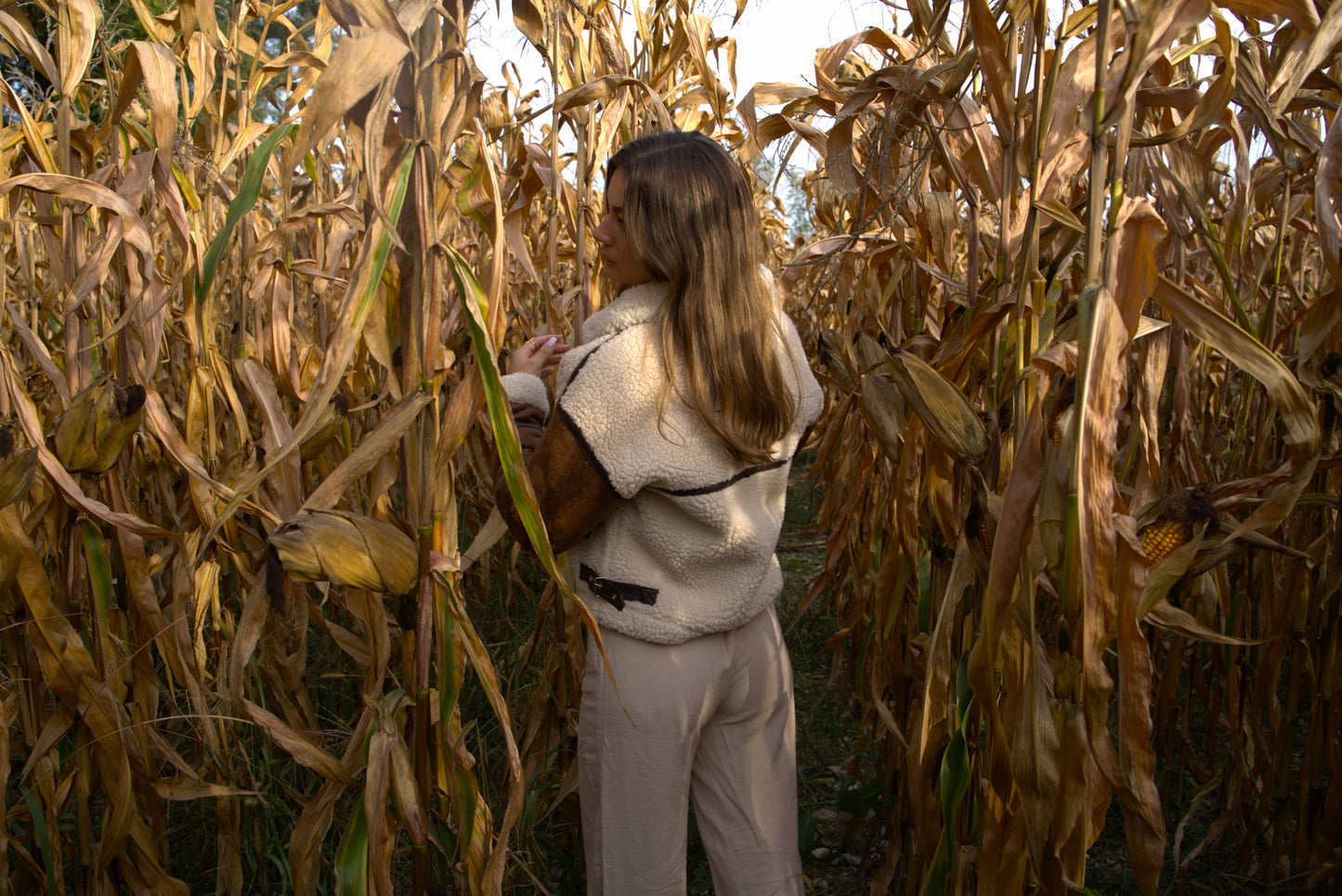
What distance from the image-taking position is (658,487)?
1365mm

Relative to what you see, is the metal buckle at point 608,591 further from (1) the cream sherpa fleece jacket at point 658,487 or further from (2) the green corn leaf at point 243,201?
(2) the green corn leaf at point 243,201

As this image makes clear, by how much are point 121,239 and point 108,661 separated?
2.25ft

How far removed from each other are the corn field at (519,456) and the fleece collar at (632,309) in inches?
9.5

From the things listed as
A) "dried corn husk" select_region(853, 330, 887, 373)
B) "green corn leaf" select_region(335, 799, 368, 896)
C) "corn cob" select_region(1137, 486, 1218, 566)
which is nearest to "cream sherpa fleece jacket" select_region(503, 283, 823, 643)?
"dried corn husk" select_region(853, 330, 887, 373)

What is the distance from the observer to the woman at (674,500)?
4.38 feet

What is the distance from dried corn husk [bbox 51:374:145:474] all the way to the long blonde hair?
81 cm

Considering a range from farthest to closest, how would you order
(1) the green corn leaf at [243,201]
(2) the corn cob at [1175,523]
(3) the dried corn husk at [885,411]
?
(3) the dried corn husk at [885,411] → (2) the corn cob at [1175,523] → (1) the green corn leaf at [243,201]

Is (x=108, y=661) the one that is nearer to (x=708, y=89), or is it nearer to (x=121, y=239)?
(x=121, y=239)

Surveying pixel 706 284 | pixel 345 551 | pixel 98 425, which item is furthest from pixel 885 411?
pixel 98 425

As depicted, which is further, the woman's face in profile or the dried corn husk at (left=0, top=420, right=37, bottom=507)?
the woman's face in profile

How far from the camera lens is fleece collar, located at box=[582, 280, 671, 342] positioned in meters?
1.41

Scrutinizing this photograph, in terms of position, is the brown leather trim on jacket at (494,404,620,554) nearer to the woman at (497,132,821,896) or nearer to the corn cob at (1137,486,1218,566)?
the woman at (497,132,821,896)

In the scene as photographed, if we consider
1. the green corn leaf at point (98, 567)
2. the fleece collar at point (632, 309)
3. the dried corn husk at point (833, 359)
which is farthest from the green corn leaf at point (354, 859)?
the dried corn husk at point (833, 359)

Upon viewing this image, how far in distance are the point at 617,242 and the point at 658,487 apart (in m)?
0.44
